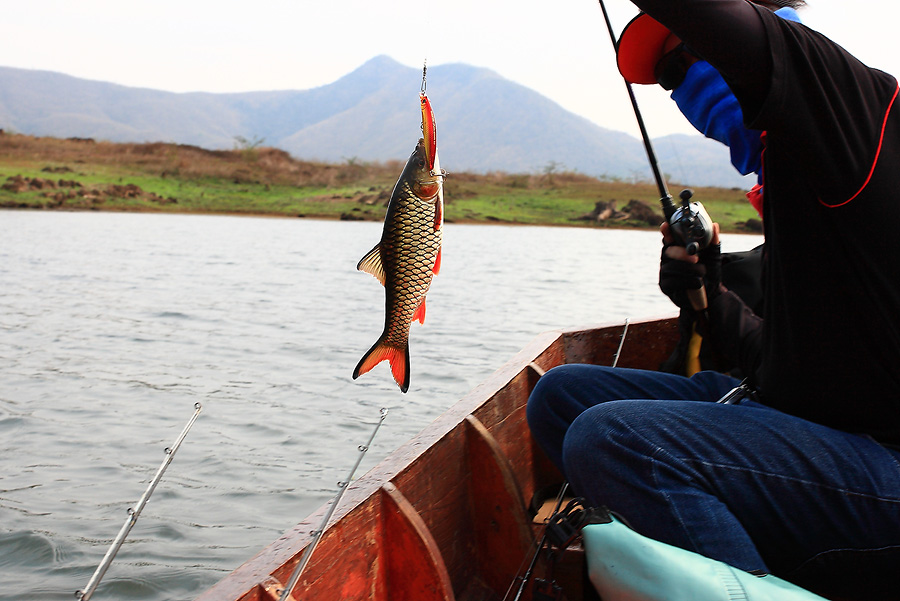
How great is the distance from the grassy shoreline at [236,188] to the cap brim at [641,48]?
23283 mm

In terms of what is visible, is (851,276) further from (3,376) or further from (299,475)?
(3,376)

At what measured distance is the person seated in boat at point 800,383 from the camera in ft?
4.17

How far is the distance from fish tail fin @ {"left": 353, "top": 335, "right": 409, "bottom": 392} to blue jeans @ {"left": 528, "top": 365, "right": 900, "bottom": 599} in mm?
434

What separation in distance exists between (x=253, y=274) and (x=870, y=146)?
15743mm

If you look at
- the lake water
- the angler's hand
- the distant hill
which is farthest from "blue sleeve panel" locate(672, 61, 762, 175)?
the distant hill

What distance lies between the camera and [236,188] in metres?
32.7

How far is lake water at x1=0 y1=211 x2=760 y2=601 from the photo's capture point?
13.0 feet

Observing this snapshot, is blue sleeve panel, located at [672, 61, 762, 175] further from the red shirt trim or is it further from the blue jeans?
the blue jeans

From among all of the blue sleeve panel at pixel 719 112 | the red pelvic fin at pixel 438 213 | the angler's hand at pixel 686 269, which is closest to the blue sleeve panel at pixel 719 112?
A: the blue sleeve panel at pixel 719 112

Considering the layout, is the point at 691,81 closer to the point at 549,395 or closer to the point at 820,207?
the point at 820,207

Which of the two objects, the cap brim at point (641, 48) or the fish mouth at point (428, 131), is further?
the cap brim at point (641, 48)

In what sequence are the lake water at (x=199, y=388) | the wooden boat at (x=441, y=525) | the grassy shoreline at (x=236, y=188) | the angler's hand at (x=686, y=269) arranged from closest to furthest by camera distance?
the wooden boat at (x=441, y=525)
the angler's hand at (x=686, y=269)
the lake water at (x=199, y=388)
the grassy shoreline at (x=236, y=188)

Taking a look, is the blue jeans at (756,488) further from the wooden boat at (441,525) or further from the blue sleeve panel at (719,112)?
the blue sleeve panel at (719,112)

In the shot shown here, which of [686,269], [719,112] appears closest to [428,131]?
[719,112]
